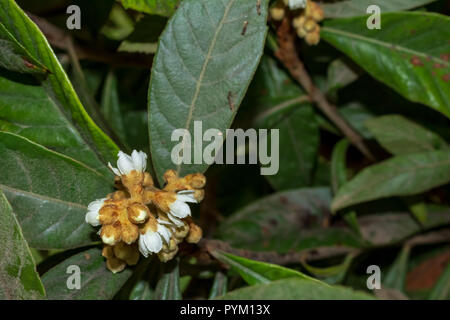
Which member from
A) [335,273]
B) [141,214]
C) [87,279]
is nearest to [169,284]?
[87,279]

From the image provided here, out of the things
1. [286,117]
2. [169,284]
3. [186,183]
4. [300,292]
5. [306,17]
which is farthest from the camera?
[286,117]

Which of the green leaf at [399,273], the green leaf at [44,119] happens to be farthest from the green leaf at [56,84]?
the green leaf at [399,273]

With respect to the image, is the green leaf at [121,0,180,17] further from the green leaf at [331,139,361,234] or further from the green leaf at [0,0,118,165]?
the green leaf at [331,139,361,234]

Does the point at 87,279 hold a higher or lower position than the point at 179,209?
lower

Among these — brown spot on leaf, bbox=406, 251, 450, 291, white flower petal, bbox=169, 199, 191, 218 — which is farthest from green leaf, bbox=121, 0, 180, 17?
brown spot on leaf, bbox=406, 251, 450, 291

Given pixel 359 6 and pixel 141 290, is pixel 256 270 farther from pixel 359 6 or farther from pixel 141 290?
pixel 359 6

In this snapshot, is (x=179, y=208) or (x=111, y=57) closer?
(x=179, y=208)
